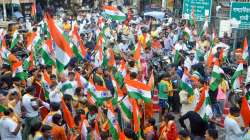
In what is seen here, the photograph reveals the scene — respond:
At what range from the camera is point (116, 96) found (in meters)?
10.1

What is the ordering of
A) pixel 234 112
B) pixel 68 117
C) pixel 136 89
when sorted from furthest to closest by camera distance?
1. pixel 136 89
2. pixel 68 117
3. pixel 234 112

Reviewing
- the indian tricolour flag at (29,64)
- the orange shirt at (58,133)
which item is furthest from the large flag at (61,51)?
the indian tricolour flag at (29,64)

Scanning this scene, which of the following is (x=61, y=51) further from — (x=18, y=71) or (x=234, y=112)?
(x=234, y=112)

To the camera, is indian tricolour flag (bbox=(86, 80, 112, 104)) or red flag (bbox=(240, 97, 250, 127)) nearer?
red flag (bbox=(240, 97, 250, 127))

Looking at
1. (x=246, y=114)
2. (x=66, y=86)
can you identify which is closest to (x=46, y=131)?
(x=66, y=86)

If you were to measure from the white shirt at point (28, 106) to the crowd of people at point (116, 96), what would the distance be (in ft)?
0.07

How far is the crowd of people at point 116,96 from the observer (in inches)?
333

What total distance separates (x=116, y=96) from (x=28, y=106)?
6.10 ft

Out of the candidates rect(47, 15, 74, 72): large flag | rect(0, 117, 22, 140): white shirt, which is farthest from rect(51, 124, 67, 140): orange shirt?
rect(47, 15, 74, 72): large flag

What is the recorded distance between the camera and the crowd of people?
8.46 m

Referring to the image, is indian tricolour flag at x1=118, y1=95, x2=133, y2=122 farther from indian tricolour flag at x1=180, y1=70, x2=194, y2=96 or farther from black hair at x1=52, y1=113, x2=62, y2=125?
indian tricolour flag at x1=180, y1=70, x2=194, y2=96

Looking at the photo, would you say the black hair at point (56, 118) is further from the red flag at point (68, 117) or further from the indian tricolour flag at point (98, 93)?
the indian tricolour flag at point (98, 93)

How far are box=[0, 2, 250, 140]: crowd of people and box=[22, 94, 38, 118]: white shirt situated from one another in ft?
0.07

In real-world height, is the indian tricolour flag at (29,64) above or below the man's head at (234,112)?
above
